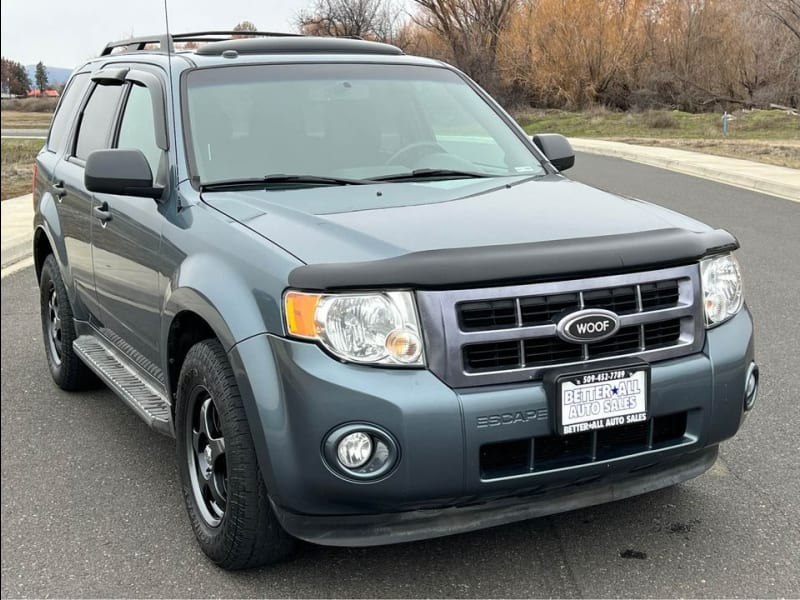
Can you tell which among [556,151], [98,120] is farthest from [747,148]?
[98,120]

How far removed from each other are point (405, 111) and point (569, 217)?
4.88 feet

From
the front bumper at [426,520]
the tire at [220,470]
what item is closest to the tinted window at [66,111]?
the tire at [220,470]

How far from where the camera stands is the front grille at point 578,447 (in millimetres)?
3000

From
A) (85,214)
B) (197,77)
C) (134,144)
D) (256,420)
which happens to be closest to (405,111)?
(197,77)

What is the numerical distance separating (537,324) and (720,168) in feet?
57.1

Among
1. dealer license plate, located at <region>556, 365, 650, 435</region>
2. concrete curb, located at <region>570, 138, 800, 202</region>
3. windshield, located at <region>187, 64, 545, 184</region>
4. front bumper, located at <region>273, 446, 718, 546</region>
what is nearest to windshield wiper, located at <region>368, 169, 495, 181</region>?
windshield, located at <region>187, 64, 545, 184</region>

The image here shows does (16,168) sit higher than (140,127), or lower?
lower

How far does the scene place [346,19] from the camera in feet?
38.1

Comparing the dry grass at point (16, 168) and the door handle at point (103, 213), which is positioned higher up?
the door handle at point (103, 213)

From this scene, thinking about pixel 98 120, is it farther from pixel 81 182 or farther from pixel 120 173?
pixel 120 173

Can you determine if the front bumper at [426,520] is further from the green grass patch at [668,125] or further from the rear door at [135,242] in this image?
the green grass patch at [668,125]

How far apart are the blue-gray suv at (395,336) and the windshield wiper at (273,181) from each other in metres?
0.01

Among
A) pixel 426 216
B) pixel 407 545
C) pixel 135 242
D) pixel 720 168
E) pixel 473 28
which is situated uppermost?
pixel 473 28

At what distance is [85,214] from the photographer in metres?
4.83
